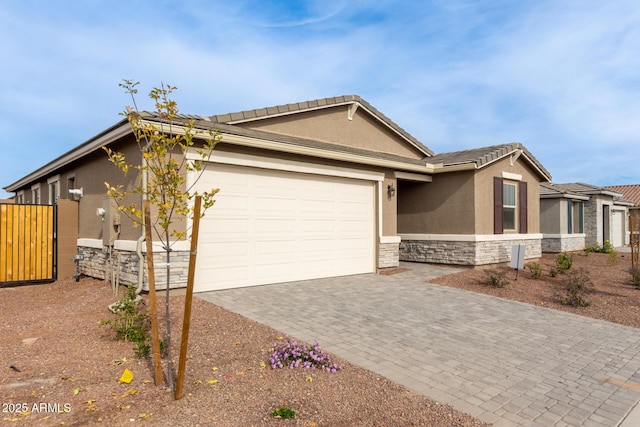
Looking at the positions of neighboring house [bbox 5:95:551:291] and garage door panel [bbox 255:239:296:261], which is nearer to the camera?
neighboring house [bbox 5:95:551:291]

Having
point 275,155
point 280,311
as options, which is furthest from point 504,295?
point 275,155

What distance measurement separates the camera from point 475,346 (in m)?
5.21

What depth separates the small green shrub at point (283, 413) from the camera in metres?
3.14

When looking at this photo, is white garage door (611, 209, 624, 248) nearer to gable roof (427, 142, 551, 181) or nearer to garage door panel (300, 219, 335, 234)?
gable roof (427, 142, 551, 181)

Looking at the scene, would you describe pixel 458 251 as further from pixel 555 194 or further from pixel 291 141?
pixel 555 194

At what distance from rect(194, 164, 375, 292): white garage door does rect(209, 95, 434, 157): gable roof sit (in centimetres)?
162

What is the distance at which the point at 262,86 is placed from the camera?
49.3 feet

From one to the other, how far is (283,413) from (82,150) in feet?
31.1

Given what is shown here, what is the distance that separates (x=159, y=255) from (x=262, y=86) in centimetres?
949

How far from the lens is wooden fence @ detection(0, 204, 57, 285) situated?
31.6 feet

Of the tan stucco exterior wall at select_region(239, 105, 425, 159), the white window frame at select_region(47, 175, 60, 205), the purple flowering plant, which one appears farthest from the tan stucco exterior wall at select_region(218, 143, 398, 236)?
the white window frame at select_region(47, 175, 60, 205)

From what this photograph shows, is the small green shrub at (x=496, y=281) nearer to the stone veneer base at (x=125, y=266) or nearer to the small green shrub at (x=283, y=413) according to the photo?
the stone veneer base at (x=125, y=266)

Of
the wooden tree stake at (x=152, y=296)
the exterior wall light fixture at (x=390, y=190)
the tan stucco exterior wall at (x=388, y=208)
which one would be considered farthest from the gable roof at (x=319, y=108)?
the wooden tree stake at (x=152, y=296)

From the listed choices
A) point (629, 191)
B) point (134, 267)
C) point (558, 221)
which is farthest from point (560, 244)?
point (629, 191)
